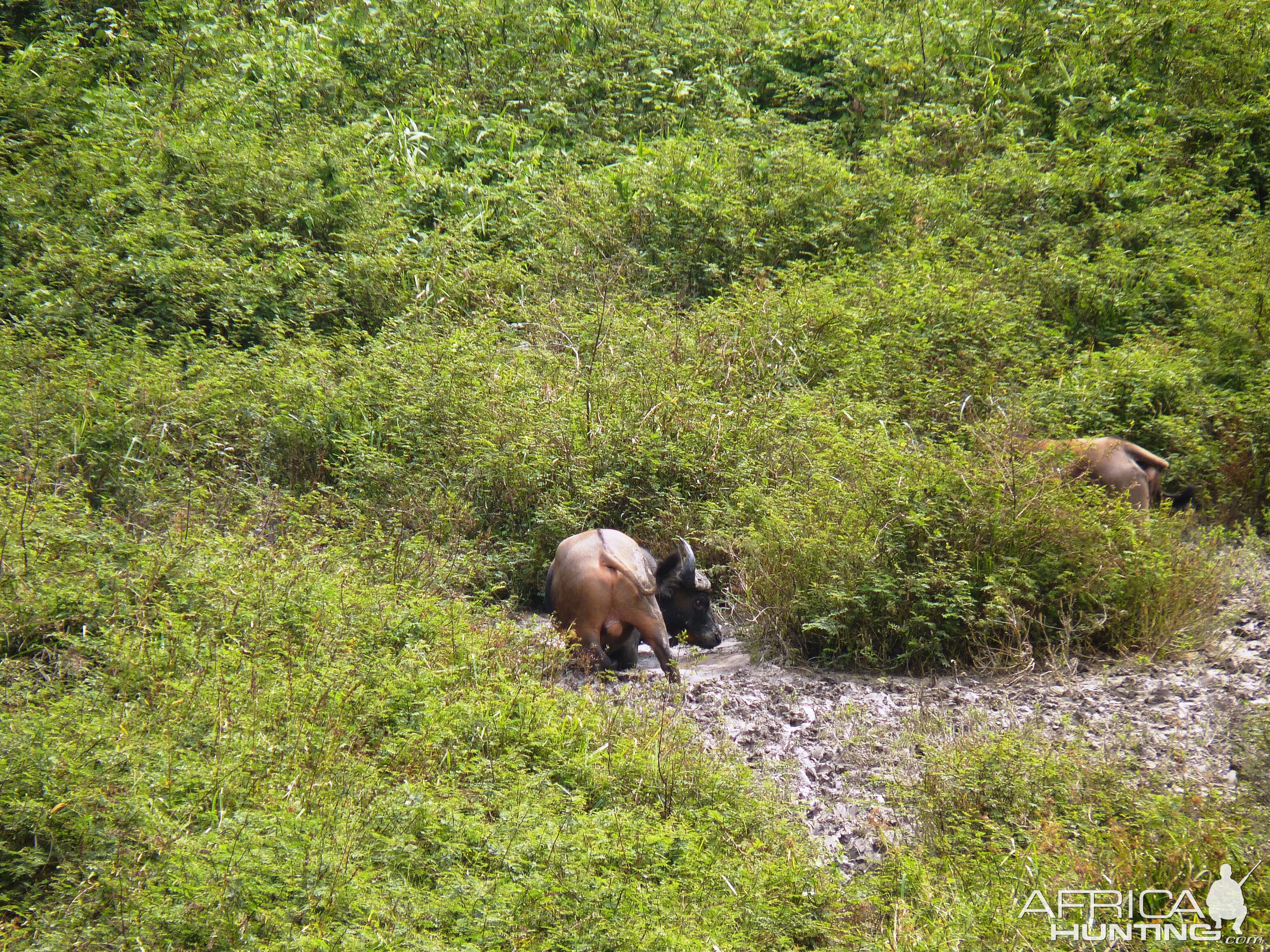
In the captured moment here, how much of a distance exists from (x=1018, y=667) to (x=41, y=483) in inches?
258

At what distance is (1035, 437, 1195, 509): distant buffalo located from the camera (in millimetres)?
7801

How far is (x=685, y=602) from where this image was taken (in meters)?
7.58

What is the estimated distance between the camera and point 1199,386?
8.77 meters

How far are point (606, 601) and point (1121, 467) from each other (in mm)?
3910

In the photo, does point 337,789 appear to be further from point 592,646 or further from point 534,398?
point 534,398

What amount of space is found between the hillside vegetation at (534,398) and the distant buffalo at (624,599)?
511 mm

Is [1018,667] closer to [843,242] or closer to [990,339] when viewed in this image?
[990,339]

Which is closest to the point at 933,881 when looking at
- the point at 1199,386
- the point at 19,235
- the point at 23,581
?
the point at 23,581

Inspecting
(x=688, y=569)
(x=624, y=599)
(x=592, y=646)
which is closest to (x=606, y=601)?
(x=624, y=599)

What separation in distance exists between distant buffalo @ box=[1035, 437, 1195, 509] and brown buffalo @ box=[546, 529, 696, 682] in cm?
294

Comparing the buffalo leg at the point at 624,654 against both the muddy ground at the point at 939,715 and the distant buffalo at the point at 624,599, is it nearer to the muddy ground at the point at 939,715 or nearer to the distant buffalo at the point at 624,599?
the distant buffalo at the point at 624,599
